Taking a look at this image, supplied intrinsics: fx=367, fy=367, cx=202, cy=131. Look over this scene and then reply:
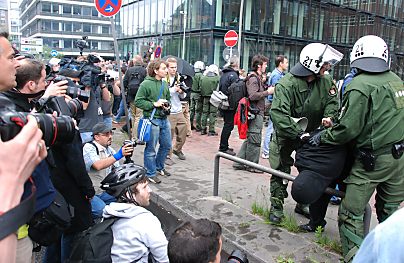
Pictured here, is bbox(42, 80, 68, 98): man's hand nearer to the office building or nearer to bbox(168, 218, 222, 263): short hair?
bbox(168, 218, 222, 263): short hair

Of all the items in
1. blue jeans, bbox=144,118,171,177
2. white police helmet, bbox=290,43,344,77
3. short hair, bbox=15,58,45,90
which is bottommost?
blue jeans, bbox=144,118,171,177

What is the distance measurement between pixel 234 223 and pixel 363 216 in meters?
1.65

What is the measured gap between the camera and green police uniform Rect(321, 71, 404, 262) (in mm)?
3051

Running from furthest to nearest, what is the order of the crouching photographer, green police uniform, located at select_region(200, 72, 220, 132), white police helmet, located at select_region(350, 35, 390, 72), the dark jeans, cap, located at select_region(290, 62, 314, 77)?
green police uniform, located at select_region(200, 72, 220, 132), the dark jeans, cap, located at select_region(290, 62, 314, 77), white police helmet, located at select_region(350, 35, 390, 72), the crouching photographer

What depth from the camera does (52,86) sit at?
10.0 feet

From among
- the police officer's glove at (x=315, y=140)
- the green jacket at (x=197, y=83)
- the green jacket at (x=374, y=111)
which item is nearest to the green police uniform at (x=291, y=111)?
the police officer's glove at (x=315, y=140)

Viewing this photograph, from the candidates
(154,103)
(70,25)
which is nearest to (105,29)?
(70,25)

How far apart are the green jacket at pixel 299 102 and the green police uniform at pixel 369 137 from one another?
24.4 inches

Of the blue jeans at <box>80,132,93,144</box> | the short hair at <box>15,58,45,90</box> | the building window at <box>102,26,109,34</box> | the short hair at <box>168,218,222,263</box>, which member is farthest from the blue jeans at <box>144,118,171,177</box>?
the building window at <box>102,26,109,34</box>

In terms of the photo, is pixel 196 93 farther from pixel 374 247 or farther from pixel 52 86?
pixel 374 247

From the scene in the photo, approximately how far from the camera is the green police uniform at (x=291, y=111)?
3850 mm

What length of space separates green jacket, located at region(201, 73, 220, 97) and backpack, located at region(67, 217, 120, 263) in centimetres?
720

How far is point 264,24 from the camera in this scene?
23.4 m

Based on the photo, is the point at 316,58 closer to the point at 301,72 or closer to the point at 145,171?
the point at 301,72
